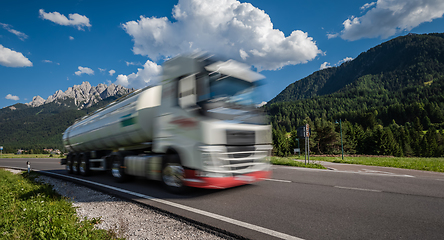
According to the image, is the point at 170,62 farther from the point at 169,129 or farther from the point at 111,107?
the point at 111,107

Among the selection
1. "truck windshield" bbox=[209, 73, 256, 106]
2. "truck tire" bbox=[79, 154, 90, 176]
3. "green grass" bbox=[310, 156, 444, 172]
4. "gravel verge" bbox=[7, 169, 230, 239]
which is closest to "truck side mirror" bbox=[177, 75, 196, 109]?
"truck windshield" bbox=[209, 73, 256, 106]

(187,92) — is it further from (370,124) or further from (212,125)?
(370,124)

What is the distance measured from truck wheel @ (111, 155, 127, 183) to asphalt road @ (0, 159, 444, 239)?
1.44 metres

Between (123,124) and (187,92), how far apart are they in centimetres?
347

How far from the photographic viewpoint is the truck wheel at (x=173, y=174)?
5.55 metres

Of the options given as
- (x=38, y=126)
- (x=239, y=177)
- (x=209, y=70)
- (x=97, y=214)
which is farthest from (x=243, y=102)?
(x=38, y=126)

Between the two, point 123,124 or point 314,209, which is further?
point 123,124

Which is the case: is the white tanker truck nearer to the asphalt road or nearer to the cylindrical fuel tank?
the cylindrical fuel tank

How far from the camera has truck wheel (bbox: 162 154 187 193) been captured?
18.2 ft

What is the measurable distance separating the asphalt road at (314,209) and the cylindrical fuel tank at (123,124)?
1807mm

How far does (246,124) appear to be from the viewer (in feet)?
18.3

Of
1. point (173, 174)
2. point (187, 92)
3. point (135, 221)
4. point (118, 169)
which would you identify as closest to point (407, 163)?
point (173, 174)

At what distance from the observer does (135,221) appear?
13.1 ft

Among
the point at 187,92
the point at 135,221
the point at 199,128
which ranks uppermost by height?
the point at 187,92
